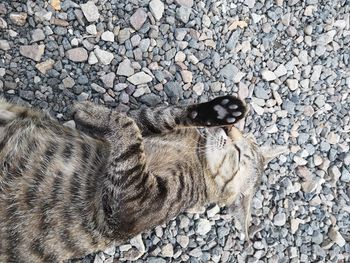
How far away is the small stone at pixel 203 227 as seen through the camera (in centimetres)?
338

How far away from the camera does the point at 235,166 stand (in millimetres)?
3121

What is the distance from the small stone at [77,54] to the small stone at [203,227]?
1.11 m

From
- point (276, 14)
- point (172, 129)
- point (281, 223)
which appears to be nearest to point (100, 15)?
point (172, 129)

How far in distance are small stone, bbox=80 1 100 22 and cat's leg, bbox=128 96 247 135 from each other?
1.79 feet

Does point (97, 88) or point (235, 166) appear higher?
point (97, 88)

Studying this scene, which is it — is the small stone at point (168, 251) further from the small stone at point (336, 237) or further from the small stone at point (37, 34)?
the small stone at point (37, 34)

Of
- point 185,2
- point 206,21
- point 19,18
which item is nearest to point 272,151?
point 206,21

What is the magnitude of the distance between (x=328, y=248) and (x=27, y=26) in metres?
2.14

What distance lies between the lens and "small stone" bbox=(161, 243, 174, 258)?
3.33 m

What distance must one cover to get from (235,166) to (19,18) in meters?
1.36

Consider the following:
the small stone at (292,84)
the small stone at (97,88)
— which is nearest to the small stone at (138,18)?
the small stone at (97,88)

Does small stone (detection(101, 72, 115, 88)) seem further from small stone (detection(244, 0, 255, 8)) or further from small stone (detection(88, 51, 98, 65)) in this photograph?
small stone (detection(244, 0, 255, 8))

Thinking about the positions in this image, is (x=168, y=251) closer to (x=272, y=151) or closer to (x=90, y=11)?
(x=272, y=151)

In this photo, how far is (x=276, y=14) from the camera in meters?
3.54
